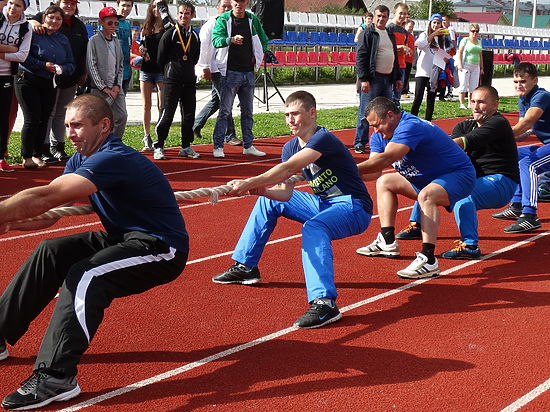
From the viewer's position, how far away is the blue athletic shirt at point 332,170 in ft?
17.1

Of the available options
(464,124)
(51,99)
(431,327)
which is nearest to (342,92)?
(51,99)

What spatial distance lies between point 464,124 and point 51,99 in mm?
4979

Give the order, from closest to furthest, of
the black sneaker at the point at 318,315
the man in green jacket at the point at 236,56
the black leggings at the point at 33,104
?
Result: 1. the black sneaker at the point at 318,315
2. the black leggings at the point at 33,104
3. the man in green jacket at the point at 236,56

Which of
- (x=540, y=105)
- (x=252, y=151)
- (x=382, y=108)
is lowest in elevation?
(x=252, y=151)

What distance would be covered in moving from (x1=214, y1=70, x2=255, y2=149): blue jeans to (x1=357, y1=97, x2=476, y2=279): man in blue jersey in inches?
166

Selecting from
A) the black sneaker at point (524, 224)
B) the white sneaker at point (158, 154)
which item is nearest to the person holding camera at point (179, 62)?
the white sneaker at point (158, 154)

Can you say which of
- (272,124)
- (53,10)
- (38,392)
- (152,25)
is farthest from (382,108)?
(272,124)

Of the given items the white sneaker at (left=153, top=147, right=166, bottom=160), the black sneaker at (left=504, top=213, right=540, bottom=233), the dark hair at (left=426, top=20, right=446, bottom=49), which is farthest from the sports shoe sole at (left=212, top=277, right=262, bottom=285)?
the dark hair at (left=426, top=20, right=446, bottom=49)

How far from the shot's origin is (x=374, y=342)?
4.61 m

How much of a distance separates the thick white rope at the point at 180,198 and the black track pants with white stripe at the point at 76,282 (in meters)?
0.14

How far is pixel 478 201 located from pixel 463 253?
0.52m

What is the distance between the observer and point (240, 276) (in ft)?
18.5

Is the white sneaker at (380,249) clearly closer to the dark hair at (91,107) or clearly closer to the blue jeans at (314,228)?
the blue jeans at (314,228)

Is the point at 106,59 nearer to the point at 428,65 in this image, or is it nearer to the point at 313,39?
the point at 428,65
